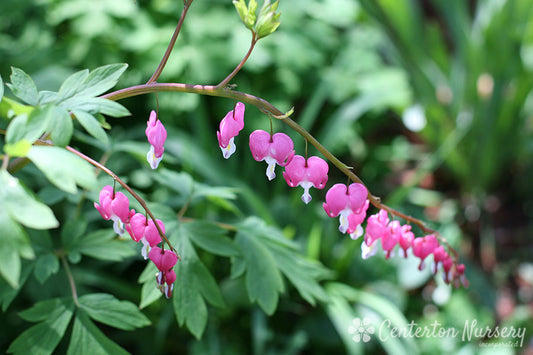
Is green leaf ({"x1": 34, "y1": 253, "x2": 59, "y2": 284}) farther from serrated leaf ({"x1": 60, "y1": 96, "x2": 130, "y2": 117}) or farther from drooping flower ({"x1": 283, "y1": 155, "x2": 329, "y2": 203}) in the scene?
drooping flower ({"x1": 283, "y1": 155, "x2": 329, "y2": 203})

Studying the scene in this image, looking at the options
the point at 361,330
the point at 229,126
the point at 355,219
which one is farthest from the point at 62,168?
the point at 361,330

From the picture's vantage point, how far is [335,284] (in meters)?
2.03

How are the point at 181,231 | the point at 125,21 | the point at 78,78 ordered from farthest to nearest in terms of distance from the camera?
1. the point at 125,21
2. the point at 181,231
3. the point at 78,78

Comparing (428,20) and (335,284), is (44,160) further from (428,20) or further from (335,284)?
(428,20)

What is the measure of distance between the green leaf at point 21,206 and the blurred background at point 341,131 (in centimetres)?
113

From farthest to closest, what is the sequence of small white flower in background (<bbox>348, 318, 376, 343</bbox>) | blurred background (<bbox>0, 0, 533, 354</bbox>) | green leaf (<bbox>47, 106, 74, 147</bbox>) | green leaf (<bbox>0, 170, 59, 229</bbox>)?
blurred background (<bbox>0, 0, 533, 354</bbox>) < small white flower in background (<bbox>348, 318, 376, 343</bbox>) < green leaf (<bbox>47, 106, 74, 147</bbox>) < green leaf (<bbox>0, 170, 59, 229</bbox>)

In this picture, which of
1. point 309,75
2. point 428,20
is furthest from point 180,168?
point 428,20

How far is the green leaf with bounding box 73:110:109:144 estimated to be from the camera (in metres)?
0.68

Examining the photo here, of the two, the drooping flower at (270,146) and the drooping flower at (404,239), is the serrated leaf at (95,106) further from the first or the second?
the drooping flower at (404,239)

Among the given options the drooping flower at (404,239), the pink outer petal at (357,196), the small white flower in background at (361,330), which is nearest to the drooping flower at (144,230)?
the pink outer petal at (357,196)

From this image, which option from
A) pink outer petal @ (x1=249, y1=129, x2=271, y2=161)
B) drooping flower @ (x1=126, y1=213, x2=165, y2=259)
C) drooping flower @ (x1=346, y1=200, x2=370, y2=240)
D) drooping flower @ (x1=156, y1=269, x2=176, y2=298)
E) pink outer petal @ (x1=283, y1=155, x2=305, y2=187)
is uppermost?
pink outer petal @ (x1=249, y1=129, x2=271, y2=161)

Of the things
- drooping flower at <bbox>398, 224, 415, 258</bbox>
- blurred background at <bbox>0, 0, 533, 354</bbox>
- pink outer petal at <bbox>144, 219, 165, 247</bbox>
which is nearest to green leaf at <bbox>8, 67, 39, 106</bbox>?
pink outer petal at <bbox>144, 219, 165, 247</bbox>

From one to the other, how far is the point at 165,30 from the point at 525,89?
6.10 ft

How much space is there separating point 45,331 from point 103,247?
0.23m
